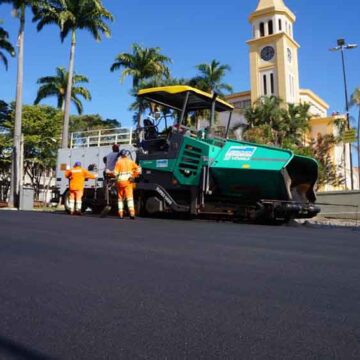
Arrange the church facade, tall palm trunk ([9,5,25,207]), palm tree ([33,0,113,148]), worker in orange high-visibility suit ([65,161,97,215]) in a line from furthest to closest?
1. the church facade
2. palm tree ([33,0,113,148])
3. tall palm trunk ([9,5,25,207])
4. worker in orange high-visibility suit ([65,161,97,215])

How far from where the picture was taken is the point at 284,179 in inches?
407

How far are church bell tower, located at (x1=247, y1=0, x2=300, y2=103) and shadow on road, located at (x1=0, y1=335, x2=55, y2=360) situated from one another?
186ft

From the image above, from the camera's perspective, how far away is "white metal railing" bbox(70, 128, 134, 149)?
47.7 feet

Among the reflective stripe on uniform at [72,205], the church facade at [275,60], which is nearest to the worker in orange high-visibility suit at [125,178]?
the reflective stripe on uniform at [72,205]

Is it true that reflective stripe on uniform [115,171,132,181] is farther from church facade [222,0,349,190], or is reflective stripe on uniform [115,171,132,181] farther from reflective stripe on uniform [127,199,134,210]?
church facade [222,0,349,190]

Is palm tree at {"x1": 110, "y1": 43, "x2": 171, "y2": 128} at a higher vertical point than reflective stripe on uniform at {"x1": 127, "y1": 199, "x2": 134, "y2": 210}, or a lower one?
higher

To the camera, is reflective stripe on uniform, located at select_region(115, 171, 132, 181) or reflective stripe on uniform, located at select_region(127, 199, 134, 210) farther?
reflective stripe on uniform, located at select_region(115, 171, 132, 181)

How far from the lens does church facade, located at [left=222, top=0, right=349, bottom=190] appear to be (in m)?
57.6

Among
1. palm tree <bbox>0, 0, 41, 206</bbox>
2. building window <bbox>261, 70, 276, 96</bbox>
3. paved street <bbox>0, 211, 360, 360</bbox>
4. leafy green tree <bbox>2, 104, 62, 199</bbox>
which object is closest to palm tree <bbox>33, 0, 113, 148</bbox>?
Result: palm tree <bbox>0, 0, 41, 206</bbox>

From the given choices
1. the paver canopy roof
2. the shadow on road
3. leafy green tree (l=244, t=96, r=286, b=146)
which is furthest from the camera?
leafy green tree (l=244, t=96, r=286, b=146)

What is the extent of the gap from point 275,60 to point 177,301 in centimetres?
5879

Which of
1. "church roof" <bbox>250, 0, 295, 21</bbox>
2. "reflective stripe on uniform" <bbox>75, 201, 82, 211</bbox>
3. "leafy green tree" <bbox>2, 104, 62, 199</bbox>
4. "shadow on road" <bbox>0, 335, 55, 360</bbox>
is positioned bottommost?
"shadow on road" <bbox>0, 335, 55, 360</bbox>

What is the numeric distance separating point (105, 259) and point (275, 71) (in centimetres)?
5669

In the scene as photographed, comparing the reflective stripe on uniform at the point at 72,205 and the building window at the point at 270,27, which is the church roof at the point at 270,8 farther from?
the reflective stripe on uniform at the point at 72,205
